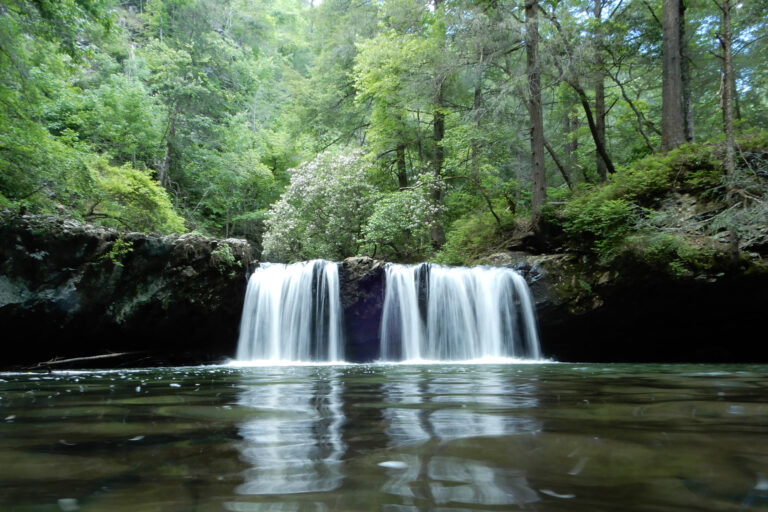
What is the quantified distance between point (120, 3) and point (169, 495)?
1259 inches

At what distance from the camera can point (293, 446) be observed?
1.68 m

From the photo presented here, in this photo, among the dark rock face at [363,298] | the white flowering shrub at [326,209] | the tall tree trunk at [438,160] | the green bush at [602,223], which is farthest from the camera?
the white flowering shrub at [326,209]

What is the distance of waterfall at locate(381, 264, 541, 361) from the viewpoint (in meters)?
10.7

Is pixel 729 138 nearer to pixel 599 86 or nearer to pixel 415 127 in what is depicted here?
pixel 599 86

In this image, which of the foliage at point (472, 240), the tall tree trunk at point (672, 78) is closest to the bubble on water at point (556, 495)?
the foliage at point (472, 240)

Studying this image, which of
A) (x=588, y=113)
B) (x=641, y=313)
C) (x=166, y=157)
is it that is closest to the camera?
(x=641, y=313)

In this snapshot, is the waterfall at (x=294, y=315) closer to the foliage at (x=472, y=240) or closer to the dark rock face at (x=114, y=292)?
the dark rock face at (x=114, y=292)

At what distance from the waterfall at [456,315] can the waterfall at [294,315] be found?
139cm

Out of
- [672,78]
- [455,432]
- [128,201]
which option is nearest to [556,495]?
[455,432]

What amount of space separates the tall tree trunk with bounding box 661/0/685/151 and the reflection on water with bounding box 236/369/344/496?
41.7 feet

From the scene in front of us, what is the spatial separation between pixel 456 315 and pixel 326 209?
25.8ft

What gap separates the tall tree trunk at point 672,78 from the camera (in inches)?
461

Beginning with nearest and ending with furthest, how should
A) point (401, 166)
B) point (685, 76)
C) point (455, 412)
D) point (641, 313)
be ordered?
1. point (455, 412)
2. point (641, 313)
3. point (685, 76)
4. point (401, 166)

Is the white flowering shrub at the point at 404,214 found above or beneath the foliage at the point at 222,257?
above
